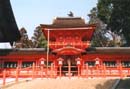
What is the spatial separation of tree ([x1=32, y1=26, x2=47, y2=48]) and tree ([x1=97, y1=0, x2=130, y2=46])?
42.7 feet

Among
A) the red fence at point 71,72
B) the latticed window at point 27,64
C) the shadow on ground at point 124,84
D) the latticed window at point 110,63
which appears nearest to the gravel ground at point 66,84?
the shadow on ground at point 124,84

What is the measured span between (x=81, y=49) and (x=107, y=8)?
36.7 ft

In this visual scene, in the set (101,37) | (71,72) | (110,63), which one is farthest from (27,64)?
(101,37)

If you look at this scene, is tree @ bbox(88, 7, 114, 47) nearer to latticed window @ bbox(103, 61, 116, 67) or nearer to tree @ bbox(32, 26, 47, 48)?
tree @ bbox(32, 26, 47, 48)

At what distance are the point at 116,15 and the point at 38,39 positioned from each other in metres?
21.6

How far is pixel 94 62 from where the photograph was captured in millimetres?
35750

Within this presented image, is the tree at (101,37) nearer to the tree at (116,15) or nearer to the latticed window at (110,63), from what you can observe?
the tree at (116,15)

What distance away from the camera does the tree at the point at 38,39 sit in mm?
55906

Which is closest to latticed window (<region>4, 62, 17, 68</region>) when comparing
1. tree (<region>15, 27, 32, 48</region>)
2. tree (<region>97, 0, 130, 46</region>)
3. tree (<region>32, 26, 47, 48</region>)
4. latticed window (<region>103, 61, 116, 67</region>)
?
latticed window (<region>103, 61, 116, 67</region>)

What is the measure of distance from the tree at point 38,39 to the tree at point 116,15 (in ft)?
42.7

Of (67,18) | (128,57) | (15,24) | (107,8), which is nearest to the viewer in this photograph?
(15,24)

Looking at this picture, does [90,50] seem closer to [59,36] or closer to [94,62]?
[94,62]

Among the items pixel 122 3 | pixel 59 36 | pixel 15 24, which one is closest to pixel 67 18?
pixel 59 36

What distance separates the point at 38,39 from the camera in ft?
192
